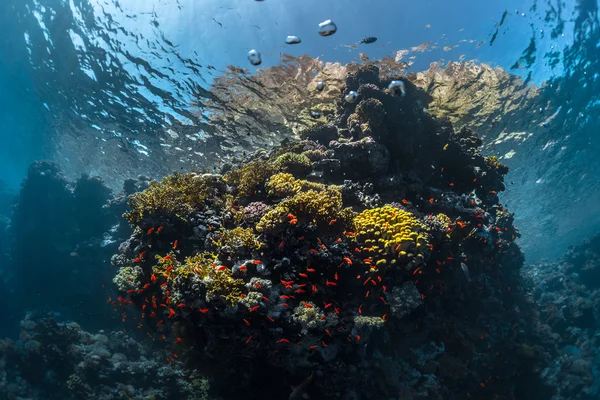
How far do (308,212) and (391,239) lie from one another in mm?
2124

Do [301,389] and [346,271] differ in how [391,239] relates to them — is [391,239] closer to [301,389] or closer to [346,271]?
[346,271]

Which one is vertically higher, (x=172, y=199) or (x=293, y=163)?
(x=293, y=163)

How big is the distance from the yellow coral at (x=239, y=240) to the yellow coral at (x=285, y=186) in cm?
183

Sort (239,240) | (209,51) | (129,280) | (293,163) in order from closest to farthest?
1. (239,240)
2. (129,280)
3. (293,163)
4. (209,51)

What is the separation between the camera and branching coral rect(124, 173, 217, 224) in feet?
25.5

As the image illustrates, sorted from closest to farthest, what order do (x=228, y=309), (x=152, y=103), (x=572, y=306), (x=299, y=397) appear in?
(x=228, y=309)
(x=299, y=397)
(x=152, y=103)
(x=572, y=306)

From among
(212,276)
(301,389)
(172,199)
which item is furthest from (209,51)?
(301,389)

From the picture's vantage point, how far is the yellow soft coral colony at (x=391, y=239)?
6.76m

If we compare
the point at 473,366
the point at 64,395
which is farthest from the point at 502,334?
the point at 64,395

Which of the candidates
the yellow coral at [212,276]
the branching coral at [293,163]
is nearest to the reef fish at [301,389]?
the yellow coral at [212,276]

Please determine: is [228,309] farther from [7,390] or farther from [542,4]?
[7,390]

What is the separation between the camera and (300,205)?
683 centimetres

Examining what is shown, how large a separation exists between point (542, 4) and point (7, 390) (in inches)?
A: 1246

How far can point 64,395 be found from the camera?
1487 centimetres
